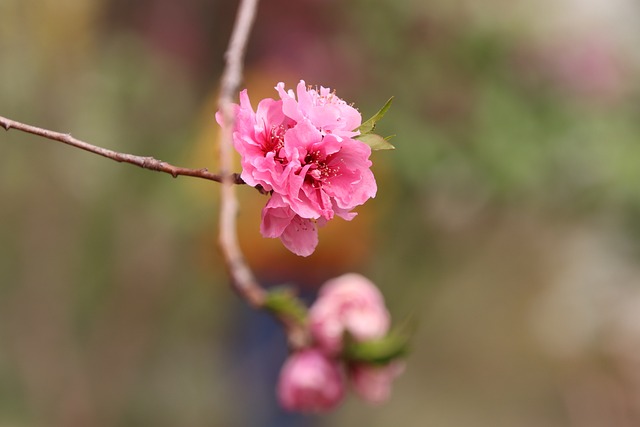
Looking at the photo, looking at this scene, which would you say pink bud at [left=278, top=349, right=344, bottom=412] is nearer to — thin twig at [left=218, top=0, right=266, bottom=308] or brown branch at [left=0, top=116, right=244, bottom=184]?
thin twig at [left=218, top=0, right=266, bottom=308]

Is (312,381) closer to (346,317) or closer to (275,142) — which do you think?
(346,317)

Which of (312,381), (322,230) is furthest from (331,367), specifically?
(322,230)

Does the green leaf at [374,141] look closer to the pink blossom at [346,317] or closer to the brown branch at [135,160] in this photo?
the brown branch at [135,160]

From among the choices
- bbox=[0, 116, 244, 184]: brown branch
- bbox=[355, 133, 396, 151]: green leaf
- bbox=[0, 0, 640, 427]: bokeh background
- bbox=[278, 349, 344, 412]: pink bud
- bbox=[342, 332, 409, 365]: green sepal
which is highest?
bbox=[0, 0, 640, 427]: bokeh background

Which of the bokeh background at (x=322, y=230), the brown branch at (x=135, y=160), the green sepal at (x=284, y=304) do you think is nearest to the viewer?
the brown branch at (x=135, y=160)

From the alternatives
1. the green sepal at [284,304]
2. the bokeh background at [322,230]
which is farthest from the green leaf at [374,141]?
the bokeh background at [322,230]

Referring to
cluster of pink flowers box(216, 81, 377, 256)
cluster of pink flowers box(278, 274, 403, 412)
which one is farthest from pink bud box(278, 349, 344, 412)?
cluster of pink flowers box(216, 81, 377, 256)
